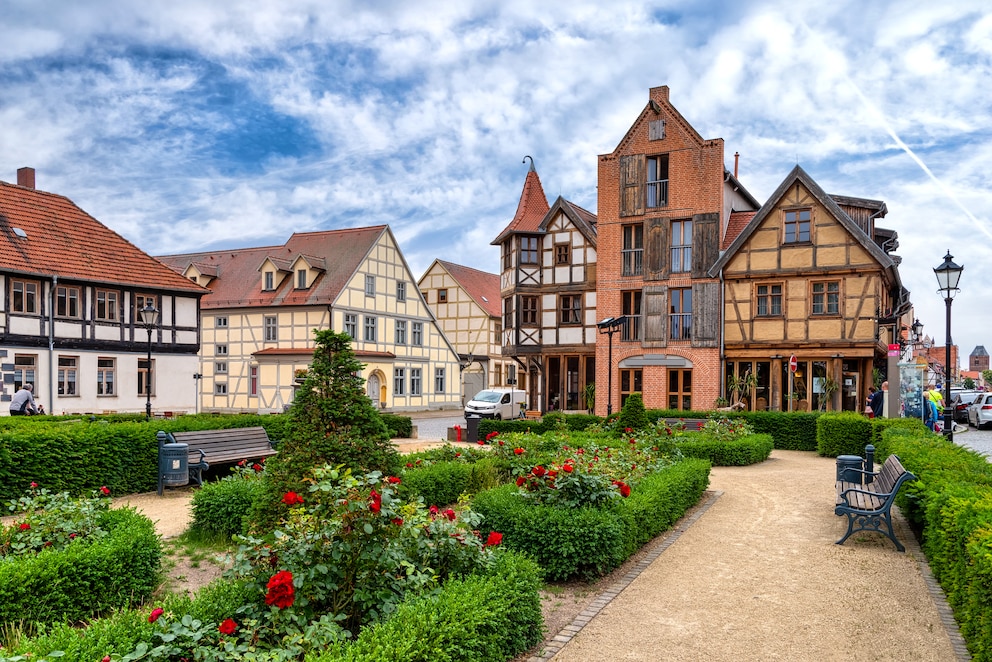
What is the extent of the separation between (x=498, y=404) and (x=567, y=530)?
23379mm

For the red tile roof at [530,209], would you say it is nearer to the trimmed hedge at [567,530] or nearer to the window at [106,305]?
the window at [106,305]

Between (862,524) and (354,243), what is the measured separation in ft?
Answer: 108

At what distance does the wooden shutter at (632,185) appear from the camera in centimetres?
2905

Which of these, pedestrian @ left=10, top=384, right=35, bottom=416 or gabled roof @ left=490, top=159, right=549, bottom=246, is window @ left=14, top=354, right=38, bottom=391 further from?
gabled roof @ left=490, top=159, right=549, bottom=246

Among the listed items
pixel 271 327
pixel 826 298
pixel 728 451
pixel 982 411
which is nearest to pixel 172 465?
pixel 728 451

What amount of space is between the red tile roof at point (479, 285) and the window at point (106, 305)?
24.3 m

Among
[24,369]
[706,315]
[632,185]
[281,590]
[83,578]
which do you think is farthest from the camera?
[632,185]

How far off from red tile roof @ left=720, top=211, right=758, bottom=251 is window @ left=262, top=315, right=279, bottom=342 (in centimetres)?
2240

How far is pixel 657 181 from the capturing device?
29.0 metres

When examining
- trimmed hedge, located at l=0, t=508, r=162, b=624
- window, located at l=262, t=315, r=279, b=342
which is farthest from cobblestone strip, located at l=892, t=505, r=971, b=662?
window, located at l=262, t=315, r=279, b=342

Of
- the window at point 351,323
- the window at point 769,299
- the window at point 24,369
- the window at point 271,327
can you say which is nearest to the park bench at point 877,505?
the window at point 769,299

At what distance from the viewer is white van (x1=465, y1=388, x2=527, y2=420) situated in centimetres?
3015

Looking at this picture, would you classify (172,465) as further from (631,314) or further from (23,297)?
(631,314)

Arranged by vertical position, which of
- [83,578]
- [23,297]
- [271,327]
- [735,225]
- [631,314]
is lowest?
[83,578]
